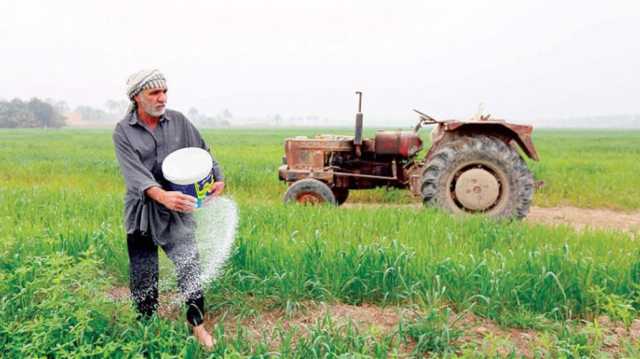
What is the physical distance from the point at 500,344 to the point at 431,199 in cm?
345

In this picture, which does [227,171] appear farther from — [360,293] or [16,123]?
[16,123]

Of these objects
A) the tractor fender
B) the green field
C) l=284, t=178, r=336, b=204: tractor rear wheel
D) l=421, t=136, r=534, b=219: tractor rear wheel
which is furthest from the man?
the tractor fender

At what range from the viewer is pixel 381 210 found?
19.9ft

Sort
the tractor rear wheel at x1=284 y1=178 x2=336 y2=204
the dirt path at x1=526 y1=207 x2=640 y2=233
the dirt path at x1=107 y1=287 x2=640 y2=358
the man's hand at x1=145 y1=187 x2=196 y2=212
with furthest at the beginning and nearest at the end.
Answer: the dirt path at x1=526 y1=207 x2=640 y2=233 → the tractor rear wheel at x1=284 y1=178 x2=336 y2=204 → the dirt path at x1=107 y1=287 x2=640 y2=358 → the man's hand at x1=145 y1=187 x2=196 y2=212

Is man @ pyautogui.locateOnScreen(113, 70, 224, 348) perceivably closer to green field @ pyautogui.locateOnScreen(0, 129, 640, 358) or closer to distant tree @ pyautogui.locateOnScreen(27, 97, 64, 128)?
green field @ pyautogui.locateOnScreen(0, 129, 640, 358)

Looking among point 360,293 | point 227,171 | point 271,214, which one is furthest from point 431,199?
point 227,171

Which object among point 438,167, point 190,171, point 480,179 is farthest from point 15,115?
point 190,171

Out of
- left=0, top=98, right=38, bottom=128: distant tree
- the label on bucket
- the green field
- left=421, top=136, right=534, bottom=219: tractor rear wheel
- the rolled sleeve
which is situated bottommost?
left=0, top=98, right=38, bottom=128: distant tree

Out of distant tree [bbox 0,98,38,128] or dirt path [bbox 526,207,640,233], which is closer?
dirt path [bbox 526,207,640,233]

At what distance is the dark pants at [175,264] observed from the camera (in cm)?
300

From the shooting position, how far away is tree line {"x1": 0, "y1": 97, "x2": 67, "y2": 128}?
70875 mm

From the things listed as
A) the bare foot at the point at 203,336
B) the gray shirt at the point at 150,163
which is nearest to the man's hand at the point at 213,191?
the gray shirt at the point at 150,163

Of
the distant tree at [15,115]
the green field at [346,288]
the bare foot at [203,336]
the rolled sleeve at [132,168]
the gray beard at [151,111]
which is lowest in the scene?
the distant tree at [15,115]

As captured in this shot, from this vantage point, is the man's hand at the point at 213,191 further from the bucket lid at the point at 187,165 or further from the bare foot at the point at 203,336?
the bare foot at the point at 203,336
